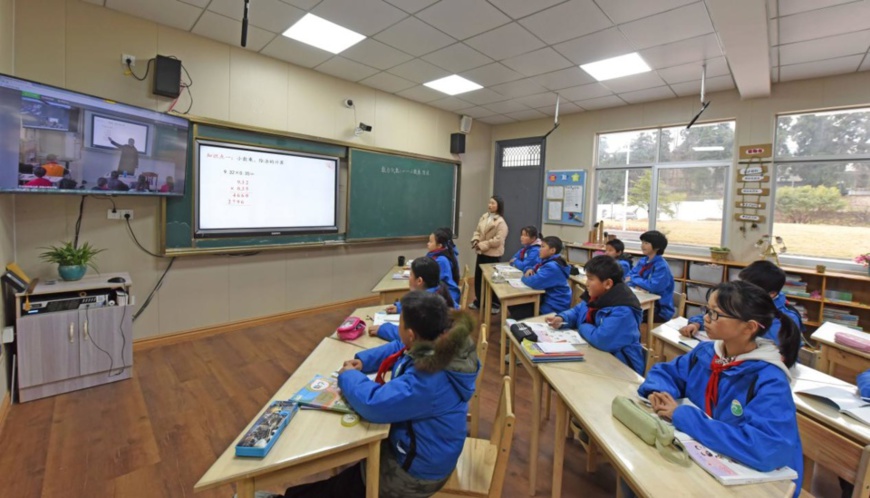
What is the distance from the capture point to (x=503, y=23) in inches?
129

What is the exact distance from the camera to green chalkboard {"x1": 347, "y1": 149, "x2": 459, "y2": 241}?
514 cm

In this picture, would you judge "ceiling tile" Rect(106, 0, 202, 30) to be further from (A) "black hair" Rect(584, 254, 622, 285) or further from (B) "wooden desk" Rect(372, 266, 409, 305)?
(A) "black hair" Rect(584, 254, 622, 285)

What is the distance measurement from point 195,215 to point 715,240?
20.5ft

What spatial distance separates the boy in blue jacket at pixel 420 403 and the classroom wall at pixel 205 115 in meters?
3.20

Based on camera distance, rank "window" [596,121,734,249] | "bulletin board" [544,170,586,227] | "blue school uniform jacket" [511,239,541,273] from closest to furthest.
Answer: "blue school uniform jacket" [511,239,541,273] → "window" [596,121,734,249] → "bulletin board" [544,170,586,227]

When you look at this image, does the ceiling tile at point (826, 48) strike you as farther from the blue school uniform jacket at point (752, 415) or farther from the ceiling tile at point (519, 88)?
the blue school uniform jacket at point (752, 415)

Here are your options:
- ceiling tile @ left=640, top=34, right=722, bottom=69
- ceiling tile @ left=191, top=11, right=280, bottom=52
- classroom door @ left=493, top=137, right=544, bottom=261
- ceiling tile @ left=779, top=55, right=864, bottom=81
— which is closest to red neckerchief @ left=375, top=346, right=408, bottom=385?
ceiling tile @ left=191, top=11, right=280, bottom=52

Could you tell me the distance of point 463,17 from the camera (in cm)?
318

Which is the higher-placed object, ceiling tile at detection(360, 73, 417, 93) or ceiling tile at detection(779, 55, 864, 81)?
ceiling tile at detection(360, 73, 417, 93)

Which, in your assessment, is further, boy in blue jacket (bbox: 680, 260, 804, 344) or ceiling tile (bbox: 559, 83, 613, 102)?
ceiling tile (bbox: 559, 83, 613, 102)

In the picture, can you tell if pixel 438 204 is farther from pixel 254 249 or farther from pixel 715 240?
pixel 715 240

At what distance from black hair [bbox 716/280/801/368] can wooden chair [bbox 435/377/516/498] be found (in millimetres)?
847

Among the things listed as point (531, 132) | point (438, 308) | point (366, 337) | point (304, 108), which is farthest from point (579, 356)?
point (531, 132)

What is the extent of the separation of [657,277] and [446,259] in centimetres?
211
